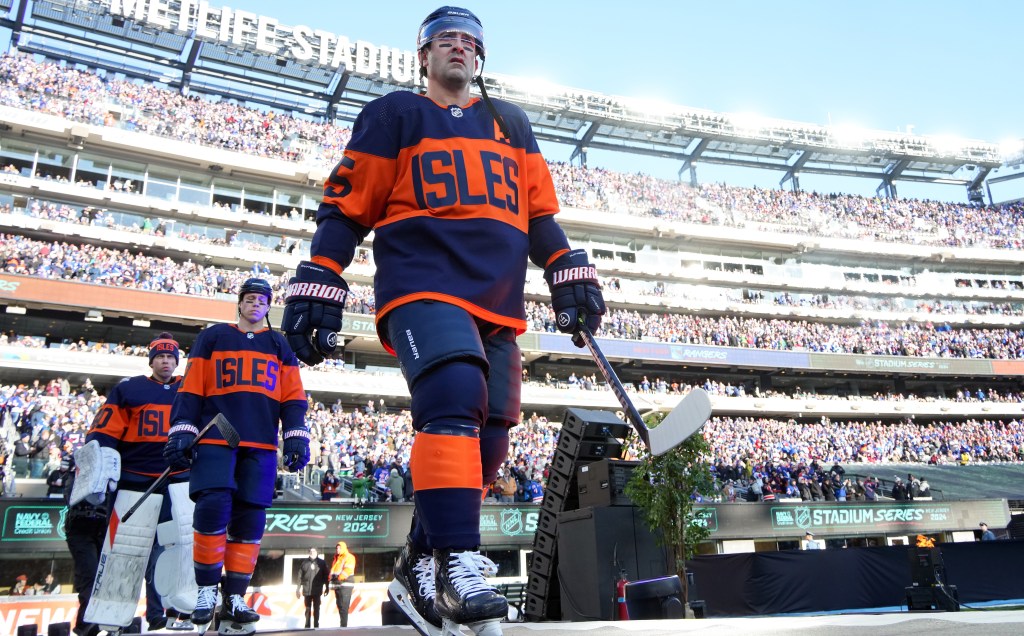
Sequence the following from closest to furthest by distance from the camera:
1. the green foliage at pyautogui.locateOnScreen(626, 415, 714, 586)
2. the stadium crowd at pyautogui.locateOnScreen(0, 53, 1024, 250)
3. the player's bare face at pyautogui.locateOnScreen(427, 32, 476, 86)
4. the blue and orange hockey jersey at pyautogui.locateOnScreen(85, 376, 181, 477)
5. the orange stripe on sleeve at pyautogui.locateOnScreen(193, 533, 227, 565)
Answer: the player's bare face at pyautogui.locateOnScreen(427, 32, 476, 86)
the orange stripe on sleeve at pyautogui.locateOnScreen(193, 533, 227, 565)
the blue and orange hockey jersey at pyautogui.locateOnScreen(85, 376, 181, 477)
the green foliage at pyautogui.locateOnScreen(626, 415, 714, 586)
the stadium crowd at pyautogui.locateOnScreen(0, 53, 1024, 250)

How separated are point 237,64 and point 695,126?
29.2 m

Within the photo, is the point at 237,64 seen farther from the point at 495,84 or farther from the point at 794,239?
the point at 794,239

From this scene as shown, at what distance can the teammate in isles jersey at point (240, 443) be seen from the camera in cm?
455

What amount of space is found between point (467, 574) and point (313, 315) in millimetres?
1126

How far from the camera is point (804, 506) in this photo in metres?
21.3

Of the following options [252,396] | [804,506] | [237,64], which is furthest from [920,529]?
[237,64]

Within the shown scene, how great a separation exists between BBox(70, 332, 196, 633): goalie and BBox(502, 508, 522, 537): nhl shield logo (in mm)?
12260

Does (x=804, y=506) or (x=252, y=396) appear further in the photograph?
(x=804, y=506)

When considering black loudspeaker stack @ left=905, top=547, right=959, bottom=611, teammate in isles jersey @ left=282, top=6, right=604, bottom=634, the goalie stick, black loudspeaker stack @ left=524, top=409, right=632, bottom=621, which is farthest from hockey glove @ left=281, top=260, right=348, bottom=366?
black loudspeaker stack @ left=905, top=547, right=959, bottom=611

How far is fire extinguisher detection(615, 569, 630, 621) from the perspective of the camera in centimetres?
728

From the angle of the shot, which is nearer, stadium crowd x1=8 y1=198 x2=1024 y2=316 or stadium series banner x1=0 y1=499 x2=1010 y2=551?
stadium series banner x1=0 y1=499 x2=1010 y2=551

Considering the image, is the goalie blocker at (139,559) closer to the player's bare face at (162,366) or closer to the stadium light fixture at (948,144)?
the player's bare face at (162,366)

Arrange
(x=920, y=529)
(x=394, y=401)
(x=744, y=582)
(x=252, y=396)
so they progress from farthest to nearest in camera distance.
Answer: (x=394, y=401) → (x=920, y=529) → (x=744, y=582) → (x=252, y=396)

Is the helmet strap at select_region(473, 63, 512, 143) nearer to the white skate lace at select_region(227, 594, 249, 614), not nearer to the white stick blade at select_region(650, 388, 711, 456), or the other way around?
the white stick blade at select_region(650, 388, 711, 456)
